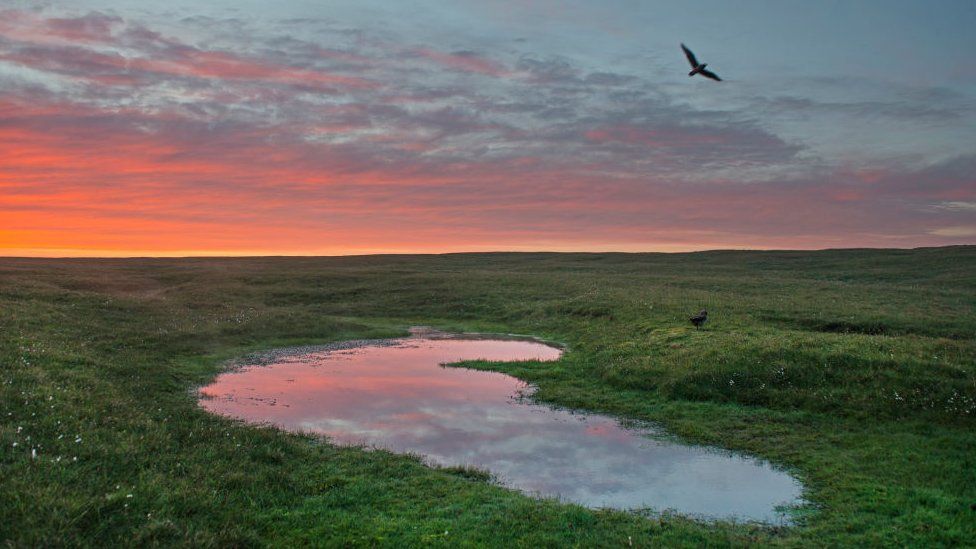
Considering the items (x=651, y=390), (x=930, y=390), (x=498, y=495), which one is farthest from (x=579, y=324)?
(x=498, y=495)

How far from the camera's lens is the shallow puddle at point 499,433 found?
13.5m

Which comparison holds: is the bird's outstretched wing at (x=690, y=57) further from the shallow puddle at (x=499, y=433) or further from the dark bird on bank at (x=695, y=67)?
the shallow puddle at (x=499, y=433)

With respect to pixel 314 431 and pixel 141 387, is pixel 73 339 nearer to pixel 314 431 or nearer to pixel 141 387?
pixel 141 387

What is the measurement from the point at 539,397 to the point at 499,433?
15.8 ft

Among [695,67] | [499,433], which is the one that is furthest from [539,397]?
[695,67]

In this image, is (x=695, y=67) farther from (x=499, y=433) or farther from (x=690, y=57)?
(x=499, y=433)

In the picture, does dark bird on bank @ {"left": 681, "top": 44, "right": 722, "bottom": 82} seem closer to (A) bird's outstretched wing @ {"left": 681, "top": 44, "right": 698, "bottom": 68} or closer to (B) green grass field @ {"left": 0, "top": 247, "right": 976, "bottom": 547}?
(A) bird's outstretched wing @ {"left": 681, "top": 44, "right": 698, "bottom": 68}

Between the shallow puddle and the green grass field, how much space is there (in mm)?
935

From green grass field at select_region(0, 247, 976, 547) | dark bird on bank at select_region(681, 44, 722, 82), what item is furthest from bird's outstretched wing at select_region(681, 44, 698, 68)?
green grass field at select_region(0, 247, 976, 547)

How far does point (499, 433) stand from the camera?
708 inches

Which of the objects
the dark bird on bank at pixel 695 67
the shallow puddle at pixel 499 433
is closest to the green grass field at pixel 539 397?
the shallow puddle at pixel 499 433

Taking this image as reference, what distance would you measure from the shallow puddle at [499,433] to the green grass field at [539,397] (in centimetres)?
94

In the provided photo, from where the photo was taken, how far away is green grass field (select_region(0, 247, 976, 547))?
35.4ft

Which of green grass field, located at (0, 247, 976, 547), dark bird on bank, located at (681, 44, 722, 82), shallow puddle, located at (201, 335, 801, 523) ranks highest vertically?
dark bird on bank, located at (681, 44, 722, 82)
